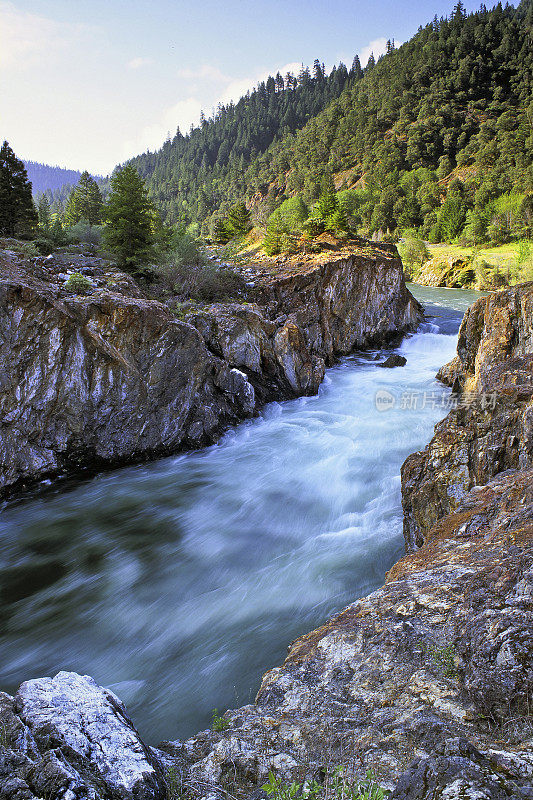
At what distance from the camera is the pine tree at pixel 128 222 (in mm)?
16812

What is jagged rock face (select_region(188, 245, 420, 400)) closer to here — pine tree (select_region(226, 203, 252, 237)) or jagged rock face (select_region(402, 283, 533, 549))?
jagged rock face (select_region(402, 283, 533, 549))

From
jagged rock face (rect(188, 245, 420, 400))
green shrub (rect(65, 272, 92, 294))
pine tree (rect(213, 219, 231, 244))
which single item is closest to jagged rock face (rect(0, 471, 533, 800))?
green shrub (rect(65, 272, 92, 294))

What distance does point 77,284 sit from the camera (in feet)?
37.4

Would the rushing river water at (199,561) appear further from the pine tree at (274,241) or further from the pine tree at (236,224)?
the pine tree at (236,224)

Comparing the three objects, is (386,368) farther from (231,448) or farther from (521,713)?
(521,713)

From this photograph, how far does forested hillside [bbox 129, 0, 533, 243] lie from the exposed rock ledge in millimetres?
49708

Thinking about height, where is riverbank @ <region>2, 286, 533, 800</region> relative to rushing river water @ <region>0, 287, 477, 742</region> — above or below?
above

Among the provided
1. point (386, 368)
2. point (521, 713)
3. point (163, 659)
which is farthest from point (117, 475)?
point (386, 368)

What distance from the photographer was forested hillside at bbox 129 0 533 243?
6172 centimetres

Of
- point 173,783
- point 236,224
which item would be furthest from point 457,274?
point 173,783

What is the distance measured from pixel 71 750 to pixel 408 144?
99619 mm

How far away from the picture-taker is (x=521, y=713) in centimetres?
245

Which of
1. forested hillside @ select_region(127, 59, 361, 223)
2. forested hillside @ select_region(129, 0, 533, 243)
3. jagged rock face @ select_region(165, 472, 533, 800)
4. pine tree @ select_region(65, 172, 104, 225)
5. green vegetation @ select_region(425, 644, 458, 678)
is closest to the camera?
jagged rock face @ select_region(165, 472, 533, 800)

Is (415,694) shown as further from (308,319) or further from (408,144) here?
(408,144)
